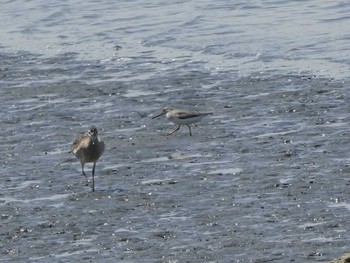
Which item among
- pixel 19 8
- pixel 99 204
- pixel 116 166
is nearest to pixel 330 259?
pixel 99 204

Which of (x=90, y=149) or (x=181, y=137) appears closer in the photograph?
(x=90, y=149)

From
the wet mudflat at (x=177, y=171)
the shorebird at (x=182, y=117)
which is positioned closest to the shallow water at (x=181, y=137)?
the wet mudflat at (x=177, y=171)

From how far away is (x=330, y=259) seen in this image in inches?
445

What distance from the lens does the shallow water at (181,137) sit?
12.6 meters

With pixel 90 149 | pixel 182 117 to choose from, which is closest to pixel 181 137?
pixel 182 117

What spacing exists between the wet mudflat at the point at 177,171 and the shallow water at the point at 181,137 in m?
0.03

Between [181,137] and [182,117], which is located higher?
[182,117]

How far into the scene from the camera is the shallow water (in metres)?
12.6

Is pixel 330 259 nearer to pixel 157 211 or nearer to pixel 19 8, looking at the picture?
pixel 157 211

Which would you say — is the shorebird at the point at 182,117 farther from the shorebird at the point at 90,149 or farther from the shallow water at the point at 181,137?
the shorebird at the point at 90,149

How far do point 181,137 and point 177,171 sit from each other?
7.94 ft

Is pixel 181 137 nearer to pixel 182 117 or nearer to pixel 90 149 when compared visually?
pixel 182 117

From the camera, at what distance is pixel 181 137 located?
1795 cm

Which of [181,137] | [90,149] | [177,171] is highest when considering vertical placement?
[90,149]
